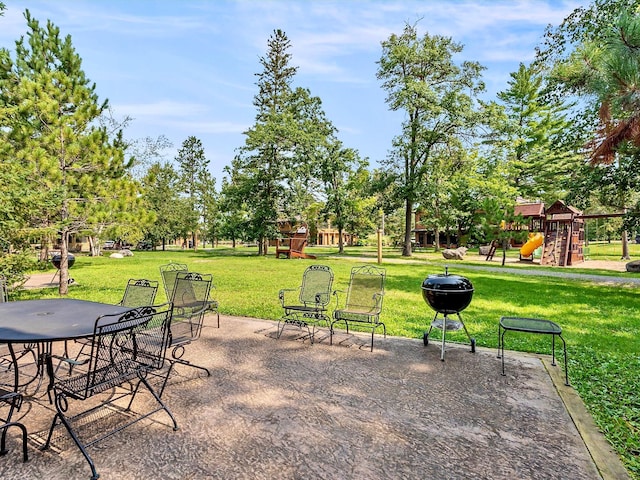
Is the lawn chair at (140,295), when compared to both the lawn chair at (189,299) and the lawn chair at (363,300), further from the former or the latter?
the lawn chair at (363,300)

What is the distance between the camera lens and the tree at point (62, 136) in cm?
886

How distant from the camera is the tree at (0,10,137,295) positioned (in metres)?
8.86

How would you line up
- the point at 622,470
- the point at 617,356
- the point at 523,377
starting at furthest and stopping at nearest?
1. the point at 617,356
2. the point at 523,377
3. the point at 622,470

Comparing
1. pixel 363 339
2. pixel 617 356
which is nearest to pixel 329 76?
pixel 363 339

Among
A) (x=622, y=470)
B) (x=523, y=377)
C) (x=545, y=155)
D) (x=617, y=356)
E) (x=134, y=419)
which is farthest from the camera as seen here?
(x=545, y=155)

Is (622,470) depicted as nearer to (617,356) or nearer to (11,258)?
(617,356)

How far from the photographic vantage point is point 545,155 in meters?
29.8

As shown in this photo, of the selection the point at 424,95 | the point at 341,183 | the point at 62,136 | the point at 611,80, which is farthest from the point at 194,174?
the point at 611,80

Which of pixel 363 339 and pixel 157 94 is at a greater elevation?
pixel 157 94

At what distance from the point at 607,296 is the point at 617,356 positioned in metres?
6.09

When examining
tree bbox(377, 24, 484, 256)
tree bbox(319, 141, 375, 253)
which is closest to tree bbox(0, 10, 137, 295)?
tree bbox(377, 24, 484, 256)

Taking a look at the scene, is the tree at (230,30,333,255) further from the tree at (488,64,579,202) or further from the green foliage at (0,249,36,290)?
the green foliage at (0,249,36,290)

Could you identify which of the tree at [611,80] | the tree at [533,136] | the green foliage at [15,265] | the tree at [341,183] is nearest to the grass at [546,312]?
the green foliage at [15,265]

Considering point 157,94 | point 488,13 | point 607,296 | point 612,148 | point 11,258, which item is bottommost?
point 607,296
